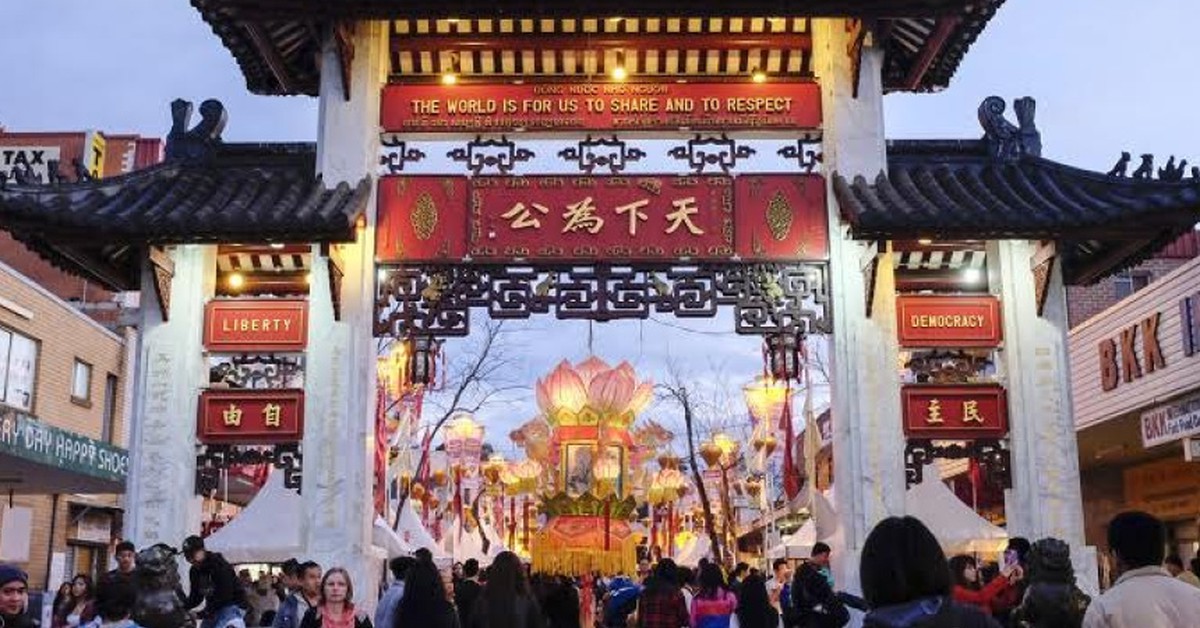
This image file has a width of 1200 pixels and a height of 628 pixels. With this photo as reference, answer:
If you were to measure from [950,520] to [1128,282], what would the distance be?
60.9 feet

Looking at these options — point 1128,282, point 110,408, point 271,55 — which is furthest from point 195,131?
point 1128,282

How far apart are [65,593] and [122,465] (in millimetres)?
8317

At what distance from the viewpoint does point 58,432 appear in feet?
62.5

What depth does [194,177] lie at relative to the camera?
12.8 metres

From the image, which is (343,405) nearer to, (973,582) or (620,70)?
(620,70)

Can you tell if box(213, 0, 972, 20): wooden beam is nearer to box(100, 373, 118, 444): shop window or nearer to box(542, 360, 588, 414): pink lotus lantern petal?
box(542, 360, 588, 414): pink lotus lantern petal

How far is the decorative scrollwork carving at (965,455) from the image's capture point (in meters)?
12.2

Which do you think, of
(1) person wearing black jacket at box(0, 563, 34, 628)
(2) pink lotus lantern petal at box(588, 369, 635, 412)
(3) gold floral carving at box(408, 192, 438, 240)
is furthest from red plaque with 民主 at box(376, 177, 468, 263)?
(2) pink lotus lantern petal at box(588, 369, 635, 412)

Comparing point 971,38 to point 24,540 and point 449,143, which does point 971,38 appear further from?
point 24,540

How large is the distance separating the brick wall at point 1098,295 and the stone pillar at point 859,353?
56.7 ft

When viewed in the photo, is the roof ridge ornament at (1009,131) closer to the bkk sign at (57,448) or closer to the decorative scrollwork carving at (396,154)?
the decorative scrollwork carving at (396,154)

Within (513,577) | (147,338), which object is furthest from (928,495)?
(147,338)

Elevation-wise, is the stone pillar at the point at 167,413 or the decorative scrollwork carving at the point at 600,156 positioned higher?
the decorative scrollwork carving at the point at 600,156

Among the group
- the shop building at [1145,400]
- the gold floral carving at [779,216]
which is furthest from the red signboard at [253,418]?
the shop building at [1145,400]
